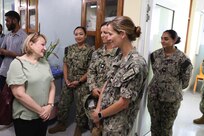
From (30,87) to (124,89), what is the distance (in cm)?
74

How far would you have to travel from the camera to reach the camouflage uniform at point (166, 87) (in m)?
2.10

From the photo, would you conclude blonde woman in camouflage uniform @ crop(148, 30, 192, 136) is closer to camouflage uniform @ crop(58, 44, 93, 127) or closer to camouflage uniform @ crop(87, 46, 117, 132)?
Answer: camouflage uniform @ crop(87, 46, 117, 132)

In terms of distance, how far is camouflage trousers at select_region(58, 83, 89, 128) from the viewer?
2.43 m

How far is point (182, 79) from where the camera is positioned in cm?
213

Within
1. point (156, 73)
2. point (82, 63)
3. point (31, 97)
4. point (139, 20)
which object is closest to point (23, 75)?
point (31, 97)

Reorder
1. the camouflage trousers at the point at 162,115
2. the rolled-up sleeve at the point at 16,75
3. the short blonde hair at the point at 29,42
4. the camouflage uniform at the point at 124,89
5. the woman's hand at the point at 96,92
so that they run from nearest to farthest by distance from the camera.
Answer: the camouflage uniform at the point at 124,89, the rolled-up sleeve at the point at 16,75, the short blonde hair at the point at 29,42, the woman's hand at the point at 96,92, the camouflage trousers at the point at 162,115

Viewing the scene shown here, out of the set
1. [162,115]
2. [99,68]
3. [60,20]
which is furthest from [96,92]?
[60,20]

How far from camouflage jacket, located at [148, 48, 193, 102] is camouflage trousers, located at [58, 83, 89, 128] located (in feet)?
2.84

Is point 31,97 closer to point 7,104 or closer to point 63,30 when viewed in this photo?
point 7,104

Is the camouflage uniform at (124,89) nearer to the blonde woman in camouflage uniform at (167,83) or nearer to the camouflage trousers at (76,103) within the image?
the blonde woman in camouflage uniform at (167,83)

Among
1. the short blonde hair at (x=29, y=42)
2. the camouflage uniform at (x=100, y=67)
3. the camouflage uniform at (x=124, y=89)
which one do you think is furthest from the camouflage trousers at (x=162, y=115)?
the short blonde hair at (x=29, y=42)

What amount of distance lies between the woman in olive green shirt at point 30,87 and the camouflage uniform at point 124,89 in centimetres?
53

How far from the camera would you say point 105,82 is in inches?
59.2

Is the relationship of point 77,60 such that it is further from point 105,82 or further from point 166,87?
point 166,87
